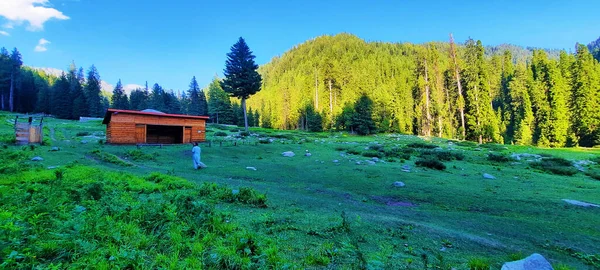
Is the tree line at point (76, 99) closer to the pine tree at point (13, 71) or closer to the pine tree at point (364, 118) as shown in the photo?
the pine tree at point (13, 71)

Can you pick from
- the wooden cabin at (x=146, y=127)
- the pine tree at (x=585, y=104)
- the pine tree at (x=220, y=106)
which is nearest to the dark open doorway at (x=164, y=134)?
the wooden cabin at (x=146, y=127)

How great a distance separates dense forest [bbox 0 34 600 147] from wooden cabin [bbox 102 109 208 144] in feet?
47.4

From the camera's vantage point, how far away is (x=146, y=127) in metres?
26.5

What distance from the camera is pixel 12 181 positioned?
8.42 meters

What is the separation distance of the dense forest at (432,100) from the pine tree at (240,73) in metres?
2.17

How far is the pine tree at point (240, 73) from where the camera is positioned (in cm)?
4138

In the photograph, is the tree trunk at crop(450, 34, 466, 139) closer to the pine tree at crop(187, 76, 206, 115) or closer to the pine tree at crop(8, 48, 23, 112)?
the pine tree at crop(187, 76, 206, 115)

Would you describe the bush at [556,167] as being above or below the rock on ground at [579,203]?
above

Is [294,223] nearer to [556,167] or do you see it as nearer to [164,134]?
[556,167]

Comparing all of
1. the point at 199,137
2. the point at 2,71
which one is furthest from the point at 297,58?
the point at 199,137

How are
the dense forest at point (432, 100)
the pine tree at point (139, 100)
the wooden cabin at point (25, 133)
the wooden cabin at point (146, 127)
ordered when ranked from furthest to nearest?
the pine tree at point (139, 100) < the dense forest at point (432, 100) < the wooden cabin at point (146, 127) < the wooden cabin at point (25, 133)

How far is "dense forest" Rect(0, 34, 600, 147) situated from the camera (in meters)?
48.1

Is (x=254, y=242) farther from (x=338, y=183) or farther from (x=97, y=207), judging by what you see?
(x=338, y=183)

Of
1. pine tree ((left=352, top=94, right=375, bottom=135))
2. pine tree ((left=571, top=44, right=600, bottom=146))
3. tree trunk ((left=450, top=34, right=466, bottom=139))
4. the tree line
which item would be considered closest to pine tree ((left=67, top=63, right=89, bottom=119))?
the tree line
